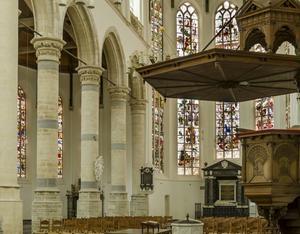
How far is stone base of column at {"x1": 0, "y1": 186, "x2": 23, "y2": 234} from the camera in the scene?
579 inches

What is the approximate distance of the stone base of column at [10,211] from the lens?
1471cm

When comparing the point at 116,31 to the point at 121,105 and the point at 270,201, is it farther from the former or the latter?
the point at 270,201

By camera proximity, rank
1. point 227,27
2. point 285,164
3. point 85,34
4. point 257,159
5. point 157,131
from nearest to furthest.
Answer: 1. point 285,164
2. point 257,159
3. point 85,34
4. point 157,131
5. point 227,27

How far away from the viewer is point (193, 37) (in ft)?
140

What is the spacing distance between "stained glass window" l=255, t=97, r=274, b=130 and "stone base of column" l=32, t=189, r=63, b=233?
2022 cm

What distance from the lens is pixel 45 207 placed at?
20.4m

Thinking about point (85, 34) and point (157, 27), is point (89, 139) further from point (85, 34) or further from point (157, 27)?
point (157, 27)

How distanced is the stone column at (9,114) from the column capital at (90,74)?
9.08 m

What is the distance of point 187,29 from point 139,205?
1430cm

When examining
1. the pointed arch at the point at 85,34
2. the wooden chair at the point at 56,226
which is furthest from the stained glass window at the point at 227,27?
the wooden chair at the point at 56,226

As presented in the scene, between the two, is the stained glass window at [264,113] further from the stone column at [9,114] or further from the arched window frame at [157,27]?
the stone column at [9,114]

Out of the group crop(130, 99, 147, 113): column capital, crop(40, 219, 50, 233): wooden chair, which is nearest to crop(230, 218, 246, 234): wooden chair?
crop(40, 219, 50, 233): wooden chair

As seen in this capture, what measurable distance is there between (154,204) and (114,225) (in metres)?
15.5

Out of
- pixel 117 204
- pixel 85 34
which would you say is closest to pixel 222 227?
pixel 85 34
